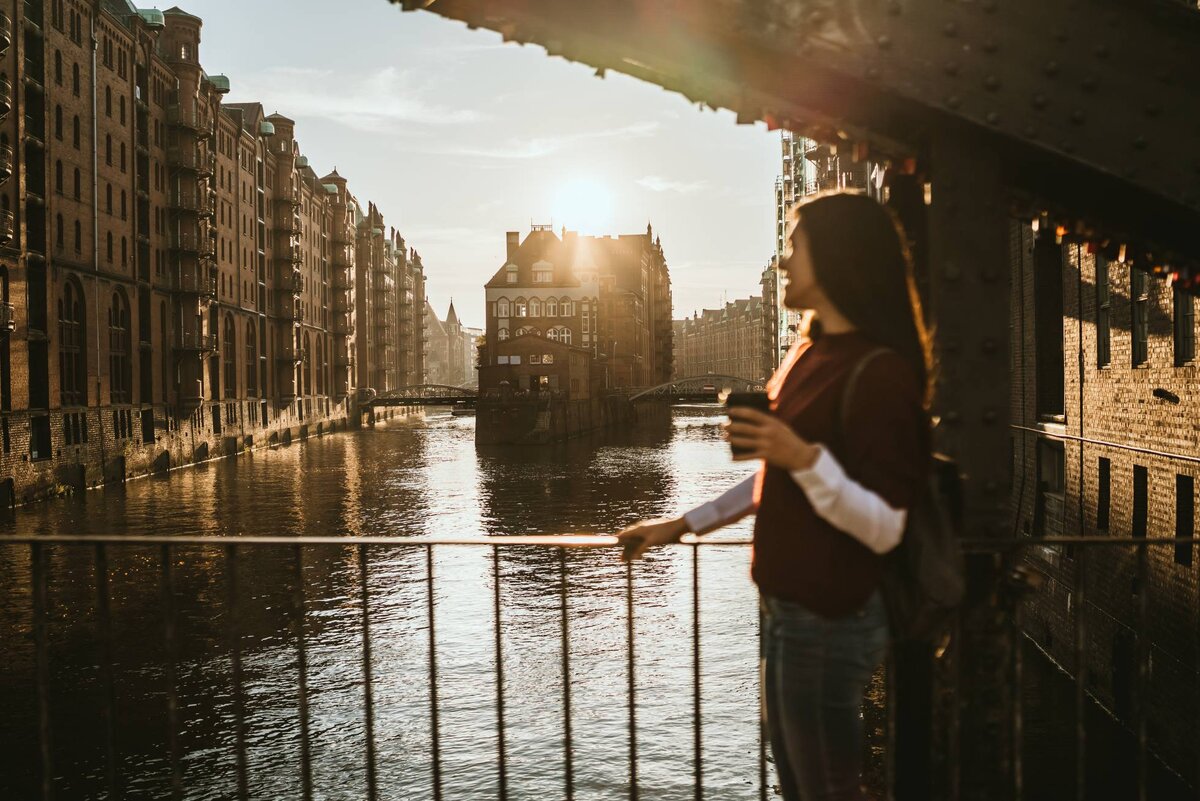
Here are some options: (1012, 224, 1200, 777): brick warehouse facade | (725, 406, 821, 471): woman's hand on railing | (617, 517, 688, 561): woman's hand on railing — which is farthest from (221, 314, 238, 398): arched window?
(725, 406, 821, 471): woman's hand on railing

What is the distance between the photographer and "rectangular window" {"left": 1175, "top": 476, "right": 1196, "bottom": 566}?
12758 mm

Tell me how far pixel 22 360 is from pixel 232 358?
25660mm

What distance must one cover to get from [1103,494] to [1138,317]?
312 cm

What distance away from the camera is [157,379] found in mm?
49000

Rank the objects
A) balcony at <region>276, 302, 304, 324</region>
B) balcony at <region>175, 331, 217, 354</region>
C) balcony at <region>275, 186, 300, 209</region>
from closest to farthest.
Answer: balcony at <region>175, 331, 217, 354</region>
balcony at <region>276, 302, 304, 324</region>
balcony at <region>275, 186, 300, 209</region>

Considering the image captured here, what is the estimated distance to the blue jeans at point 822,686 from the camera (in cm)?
246

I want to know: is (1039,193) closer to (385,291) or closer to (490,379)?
(490,379)

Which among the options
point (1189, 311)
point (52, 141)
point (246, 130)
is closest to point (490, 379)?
point (246, 130)

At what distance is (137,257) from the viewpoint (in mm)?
47594

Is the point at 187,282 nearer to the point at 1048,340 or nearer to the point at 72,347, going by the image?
the point at 72,347

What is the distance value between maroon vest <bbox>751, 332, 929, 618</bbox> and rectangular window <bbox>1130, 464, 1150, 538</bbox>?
13.9 m

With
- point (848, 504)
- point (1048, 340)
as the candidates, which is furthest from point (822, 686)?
point (1048, 340)

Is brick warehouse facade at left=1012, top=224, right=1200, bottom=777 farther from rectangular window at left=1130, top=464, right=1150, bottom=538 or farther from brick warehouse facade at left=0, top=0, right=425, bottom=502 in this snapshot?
brick warehouse facade at left=0, top=0, right=425, bottom=502

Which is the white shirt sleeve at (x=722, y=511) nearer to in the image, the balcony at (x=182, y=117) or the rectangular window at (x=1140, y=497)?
the rectangular window at (x=1140, y=497)
